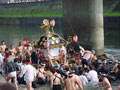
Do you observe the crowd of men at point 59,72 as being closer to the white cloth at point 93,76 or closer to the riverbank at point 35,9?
the white cloth at point 93,76

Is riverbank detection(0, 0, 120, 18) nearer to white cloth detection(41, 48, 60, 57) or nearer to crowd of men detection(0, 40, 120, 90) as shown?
white cloth detection(41, 48, 60, 57)

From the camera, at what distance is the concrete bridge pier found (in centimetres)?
2020

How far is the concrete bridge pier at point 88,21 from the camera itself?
20203 mm

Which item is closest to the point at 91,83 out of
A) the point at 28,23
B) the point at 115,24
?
the point at 115,24

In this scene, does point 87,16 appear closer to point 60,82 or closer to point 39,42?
point 39,42

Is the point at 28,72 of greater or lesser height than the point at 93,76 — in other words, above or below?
above

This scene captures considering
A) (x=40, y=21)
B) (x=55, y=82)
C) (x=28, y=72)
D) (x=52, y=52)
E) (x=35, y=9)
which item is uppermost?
(x=35, y=9)

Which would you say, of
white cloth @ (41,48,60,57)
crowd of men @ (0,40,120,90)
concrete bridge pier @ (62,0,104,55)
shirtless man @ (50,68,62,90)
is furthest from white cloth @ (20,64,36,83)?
concrete bridge pier @ (62,0,104,55)

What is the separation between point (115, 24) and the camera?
37.8 m

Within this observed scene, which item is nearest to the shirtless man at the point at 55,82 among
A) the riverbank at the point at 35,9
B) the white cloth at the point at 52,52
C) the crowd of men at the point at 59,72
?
the crowd of men at the point at 59,72

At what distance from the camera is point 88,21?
66.9ft

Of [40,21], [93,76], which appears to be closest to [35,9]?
[40,21]

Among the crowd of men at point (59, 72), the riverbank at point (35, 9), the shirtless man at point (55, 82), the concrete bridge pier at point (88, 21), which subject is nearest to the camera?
the crowd of men at point (59, 72)

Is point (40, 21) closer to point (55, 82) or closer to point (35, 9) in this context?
point (35, 9)
